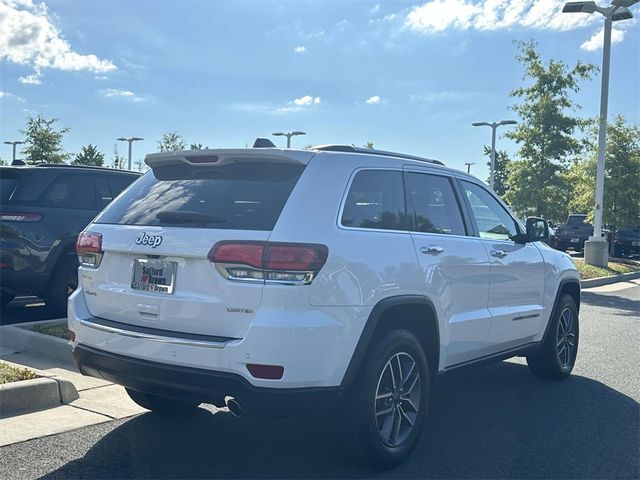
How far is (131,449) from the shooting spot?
170 inches

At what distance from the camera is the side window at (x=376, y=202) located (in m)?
4.01

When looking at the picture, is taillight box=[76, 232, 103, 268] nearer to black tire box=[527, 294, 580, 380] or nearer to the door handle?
the door handle

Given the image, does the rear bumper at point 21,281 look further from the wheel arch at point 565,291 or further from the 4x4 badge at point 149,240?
the wheel arch at point 565,291

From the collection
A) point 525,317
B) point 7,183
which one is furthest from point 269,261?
point 7,183

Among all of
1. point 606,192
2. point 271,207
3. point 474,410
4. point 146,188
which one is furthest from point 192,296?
point 606,192

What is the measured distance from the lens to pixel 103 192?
872 cm

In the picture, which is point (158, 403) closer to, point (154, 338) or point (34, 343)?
point (154, 338)

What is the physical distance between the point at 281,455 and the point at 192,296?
52.7 inches

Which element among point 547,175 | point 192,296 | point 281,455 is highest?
point 547,175

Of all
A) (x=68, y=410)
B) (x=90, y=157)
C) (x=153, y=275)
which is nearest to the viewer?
(x=153, y=275)

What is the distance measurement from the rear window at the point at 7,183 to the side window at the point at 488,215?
5.31 metres

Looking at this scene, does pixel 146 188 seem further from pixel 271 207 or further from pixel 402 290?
pixel 402 290

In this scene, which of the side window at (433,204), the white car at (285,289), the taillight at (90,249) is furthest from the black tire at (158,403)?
the side window at (433,204)

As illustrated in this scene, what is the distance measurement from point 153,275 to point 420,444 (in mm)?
Result: 2153
